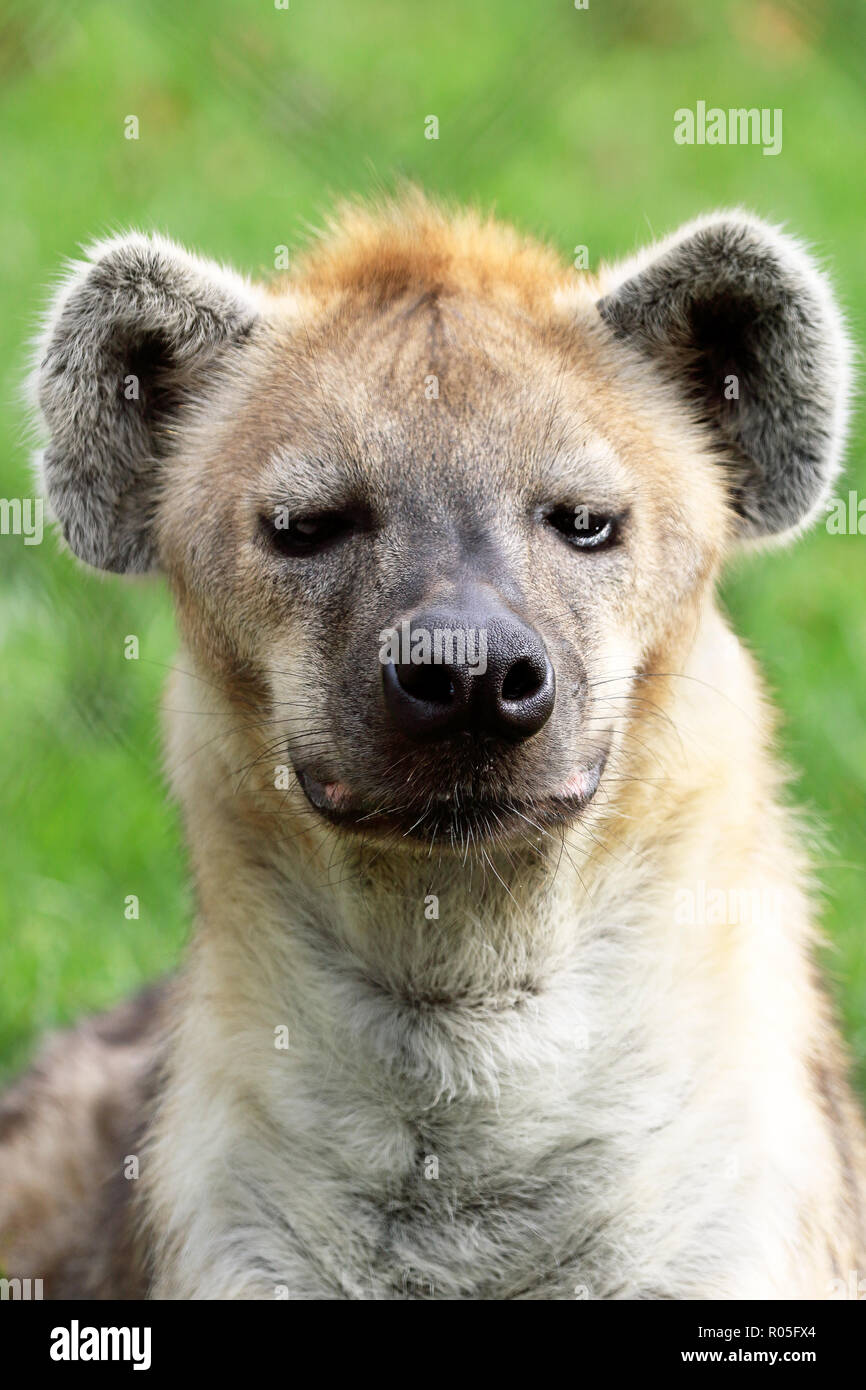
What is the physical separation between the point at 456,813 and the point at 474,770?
0.09 m

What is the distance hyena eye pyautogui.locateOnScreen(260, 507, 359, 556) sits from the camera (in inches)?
114

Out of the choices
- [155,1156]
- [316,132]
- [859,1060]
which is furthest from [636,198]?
[155,1156]

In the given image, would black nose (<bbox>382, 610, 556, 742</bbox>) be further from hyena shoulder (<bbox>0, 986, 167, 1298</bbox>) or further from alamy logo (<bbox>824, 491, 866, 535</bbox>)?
alamy logo (<bbox>824, 491, 866, 535</bbox>)

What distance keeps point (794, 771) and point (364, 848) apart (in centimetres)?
92

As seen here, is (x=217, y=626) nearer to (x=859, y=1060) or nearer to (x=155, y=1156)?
(x=155, y=1156)

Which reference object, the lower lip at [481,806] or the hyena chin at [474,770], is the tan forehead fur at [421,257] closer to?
the hyena chin at [474,770]

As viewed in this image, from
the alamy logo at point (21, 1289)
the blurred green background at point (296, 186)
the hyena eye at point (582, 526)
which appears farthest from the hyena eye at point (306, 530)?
the blurred green background at point (296, 186)

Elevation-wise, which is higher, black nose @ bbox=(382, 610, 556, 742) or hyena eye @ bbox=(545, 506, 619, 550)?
hyena eye @ bbox=(545, 506, 619, 550)

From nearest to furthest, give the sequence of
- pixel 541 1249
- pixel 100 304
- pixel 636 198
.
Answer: pixel 541 1249 → pixel 100 304 → pixel 636 198

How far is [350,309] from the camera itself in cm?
320

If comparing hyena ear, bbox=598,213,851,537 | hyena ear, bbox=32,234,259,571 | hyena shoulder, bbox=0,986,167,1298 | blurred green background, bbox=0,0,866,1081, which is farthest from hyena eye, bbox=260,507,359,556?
blurred green background, bbox=0,0,866,1081

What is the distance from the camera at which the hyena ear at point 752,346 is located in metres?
3.09

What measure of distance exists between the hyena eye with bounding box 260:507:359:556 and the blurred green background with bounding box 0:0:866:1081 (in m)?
1.68

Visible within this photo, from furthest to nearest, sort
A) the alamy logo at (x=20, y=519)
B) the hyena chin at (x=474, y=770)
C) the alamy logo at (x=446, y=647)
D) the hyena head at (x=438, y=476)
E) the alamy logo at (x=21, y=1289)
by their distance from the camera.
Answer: the alamy logo at (x=20, y=519)
the alamy logo at (x=21, y=1289)
the hyena chin at (x=474, y=770)
the hyena head at (x=438, y=476)
the alamy logo at (x=446, y=647)
